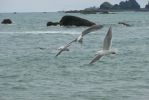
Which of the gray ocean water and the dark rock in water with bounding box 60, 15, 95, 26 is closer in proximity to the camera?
the gray ocean water

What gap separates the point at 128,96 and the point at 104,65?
7.96 m

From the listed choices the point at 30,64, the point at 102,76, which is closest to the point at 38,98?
the point at 102,76

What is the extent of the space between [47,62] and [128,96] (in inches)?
380

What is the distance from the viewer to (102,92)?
62.6 ft

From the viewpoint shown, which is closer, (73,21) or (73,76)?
(73,76)

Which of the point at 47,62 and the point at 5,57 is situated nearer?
the point at 47,62

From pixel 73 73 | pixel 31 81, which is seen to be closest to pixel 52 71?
pixel 73 73

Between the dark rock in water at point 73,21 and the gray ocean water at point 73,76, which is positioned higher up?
the gray ocean water at point 73,76

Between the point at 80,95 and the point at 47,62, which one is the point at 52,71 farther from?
the point at 80,95

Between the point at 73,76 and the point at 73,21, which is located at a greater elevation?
the point at 73,76

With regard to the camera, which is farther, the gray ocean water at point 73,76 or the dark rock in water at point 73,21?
the dark rock in water at point 73,21

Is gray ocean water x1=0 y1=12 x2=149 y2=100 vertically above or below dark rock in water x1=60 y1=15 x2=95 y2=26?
above

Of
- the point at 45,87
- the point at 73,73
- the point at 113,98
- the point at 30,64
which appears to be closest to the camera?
the point at 113,98

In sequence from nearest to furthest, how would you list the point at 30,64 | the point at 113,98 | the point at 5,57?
the point at 113,98, the point at 30,64, the point at 5,57
